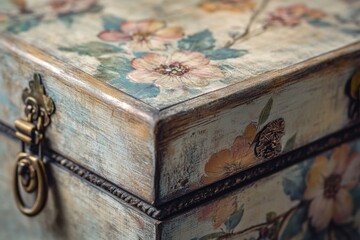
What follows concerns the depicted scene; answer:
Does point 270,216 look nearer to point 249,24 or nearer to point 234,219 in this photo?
point 234,219

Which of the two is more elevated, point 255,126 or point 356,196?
point 255,126

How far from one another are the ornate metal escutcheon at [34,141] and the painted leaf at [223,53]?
0.23 meters

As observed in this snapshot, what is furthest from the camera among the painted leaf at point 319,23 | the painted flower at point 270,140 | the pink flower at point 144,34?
the painted leaf at point 319,23

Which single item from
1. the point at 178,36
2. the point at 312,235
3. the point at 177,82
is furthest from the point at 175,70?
the point at 312,235

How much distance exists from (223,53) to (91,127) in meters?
0.23

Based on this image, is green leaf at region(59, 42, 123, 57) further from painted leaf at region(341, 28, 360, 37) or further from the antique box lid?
painted leaf at region(341, 28, 360, 37)

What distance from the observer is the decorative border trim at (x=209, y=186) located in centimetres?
98

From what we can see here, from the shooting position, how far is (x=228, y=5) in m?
1.33

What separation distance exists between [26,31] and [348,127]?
49 cm

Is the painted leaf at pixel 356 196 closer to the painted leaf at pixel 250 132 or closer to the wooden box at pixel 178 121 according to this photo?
the wooden box at pixel 178 121

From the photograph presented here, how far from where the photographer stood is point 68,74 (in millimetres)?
1036

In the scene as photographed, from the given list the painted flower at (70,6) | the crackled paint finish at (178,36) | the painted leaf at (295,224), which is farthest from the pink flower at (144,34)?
the painted leaf at (295,224)

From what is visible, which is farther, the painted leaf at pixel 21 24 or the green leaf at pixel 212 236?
the painted leaf at pixel 21 24

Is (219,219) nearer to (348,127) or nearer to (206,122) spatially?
(206,122)
